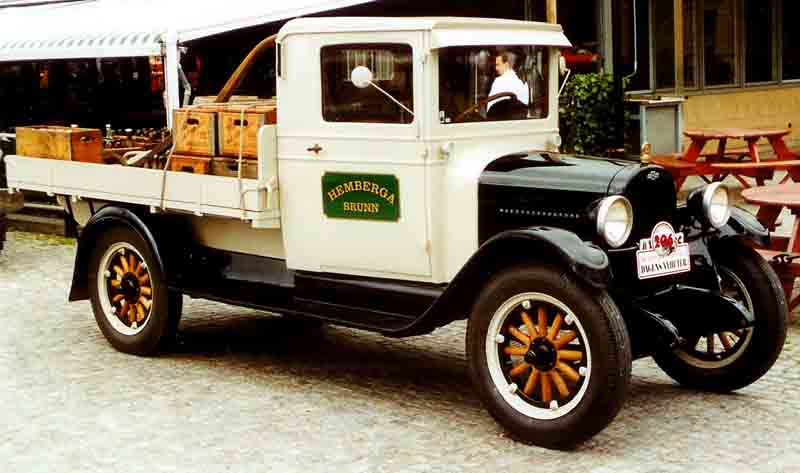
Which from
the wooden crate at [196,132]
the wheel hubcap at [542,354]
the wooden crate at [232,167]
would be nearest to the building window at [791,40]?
the wooden crate at [196,132]

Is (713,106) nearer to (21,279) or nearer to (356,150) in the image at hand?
(21,279)

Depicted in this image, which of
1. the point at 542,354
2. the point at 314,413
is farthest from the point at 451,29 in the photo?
the point at 314,413

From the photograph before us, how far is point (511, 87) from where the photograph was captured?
20.6 feet

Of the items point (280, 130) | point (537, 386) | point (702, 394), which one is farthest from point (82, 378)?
point (702, 394)

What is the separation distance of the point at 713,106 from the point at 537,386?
41.4 feet

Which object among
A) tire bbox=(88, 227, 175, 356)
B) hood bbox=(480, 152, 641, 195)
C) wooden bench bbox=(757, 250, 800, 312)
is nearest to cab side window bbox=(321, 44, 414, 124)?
hood bbox=(480, 152, 641, 195)

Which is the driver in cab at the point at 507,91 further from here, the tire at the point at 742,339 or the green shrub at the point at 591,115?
the green shrub at the point at 591,115

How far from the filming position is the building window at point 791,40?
1866cm

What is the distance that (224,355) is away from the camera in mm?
7125

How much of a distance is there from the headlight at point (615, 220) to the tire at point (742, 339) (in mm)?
817

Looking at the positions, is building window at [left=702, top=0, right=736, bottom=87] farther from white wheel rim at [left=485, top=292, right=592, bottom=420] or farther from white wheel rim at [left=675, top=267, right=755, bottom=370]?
white wheel rim at [left=485, top=292, right=592, bottom=420]

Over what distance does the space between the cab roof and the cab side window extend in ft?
0.32

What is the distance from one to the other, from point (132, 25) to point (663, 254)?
7.07 metres

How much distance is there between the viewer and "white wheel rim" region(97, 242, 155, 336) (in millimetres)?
7043
